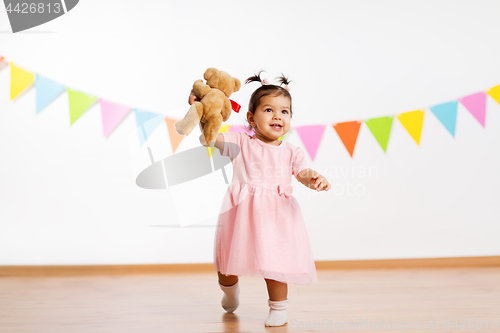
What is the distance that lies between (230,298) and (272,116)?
1.79 ft

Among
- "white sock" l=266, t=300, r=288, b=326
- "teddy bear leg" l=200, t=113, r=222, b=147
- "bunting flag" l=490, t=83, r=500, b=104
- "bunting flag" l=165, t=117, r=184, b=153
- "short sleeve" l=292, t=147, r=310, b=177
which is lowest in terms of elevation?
"white sock" l=266, t=300, r=288, b=326

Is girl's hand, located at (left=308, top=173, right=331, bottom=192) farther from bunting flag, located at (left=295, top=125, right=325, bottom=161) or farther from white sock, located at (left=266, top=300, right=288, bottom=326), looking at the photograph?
bunting flag, located at (left=295, top=125, right=325, bottom=161)

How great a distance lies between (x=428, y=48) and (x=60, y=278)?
1979 mm

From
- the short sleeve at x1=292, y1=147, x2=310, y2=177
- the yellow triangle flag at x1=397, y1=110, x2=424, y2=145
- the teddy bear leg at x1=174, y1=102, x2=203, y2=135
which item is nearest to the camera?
the teddy bear leg at x1=174, y1=102, x2=203, y2=135

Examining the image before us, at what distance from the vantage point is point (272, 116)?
127 cm

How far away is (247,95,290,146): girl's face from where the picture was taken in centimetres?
127

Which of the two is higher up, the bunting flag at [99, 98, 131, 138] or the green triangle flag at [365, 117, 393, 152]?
the bunting flag at [99, 98, 131, 138]

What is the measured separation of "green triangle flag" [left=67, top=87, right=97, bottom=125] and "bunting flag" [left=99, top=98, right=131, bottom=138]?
0.05 metres

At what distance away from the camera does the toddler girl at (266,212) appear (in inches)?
47.2

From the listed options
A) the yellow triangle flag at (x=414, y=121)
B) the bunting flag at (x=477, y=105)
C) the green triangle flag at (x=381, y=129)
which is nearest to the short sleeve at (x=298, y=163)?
the green triangle flag at (x=381, y=129)

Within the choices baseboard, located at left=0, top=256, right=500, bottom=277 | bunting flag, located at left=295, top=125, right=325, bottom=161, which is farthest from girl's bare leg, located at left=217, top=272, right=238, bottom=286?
bunting flag, located at left=295, top=125, right=325, bottom=161

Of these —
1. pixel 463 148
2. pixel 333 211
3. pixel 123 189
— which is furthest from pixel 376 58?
pixel 123 189

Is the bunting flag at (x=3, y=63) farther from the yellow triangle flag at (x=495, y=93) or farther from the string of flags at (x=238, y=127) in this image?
the yellow triangle flag at (x=495, y=93)

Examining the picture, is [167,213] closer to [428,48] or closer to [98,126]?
[98,126]
